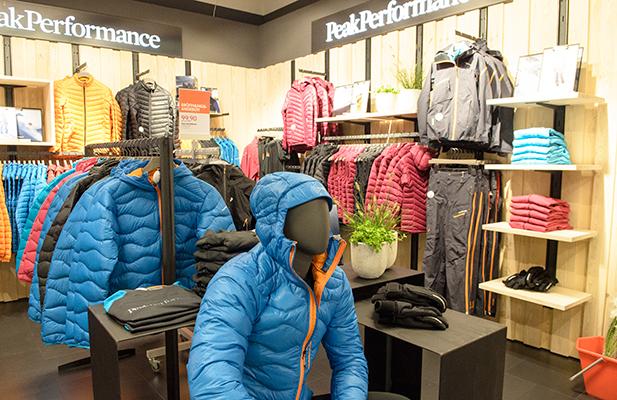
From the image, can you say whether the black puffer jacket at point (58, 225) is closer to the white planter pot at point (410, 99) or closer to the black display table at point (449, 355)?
the black display table at point (449, 355)

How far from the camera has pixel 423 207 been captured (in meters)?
4.12

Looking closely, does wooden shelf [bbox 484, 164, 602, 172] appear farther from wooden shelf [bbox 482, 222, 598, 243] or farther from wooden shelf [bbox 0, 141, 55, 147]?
wooden shelf [bbox 0, 141, 55, 147]

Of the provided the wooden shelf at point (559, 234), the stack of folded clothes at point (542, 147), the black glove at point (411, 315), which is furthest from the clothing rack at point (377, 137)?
the black glove at point (411, 315)

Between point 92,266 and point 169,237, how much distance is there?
343 millimetres

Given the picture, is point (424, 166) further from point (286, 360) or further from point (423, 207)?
point (286, 360)

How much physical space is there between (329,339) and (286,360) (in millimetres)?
212

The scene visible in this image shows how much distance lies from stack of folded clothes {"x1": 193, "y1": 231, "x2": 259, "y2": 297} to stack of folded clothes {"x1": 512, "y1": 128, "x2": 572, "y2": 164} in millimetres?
2187

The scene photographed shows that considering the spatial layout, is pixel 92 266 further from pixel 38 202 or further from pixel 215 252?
pixel 38 202

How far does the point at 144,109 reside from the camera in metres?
5.13

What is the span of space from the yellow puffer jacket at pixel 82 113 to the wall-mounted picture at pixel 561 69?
3903 millimetres

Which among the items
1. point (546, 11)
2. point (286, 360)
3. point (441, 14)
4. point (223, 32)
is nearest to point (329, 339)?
point (286, 360)

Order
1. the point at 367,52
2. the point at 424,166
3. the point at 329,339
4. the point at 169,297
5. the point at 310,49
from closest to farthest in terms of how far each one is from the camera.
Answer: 1. the point at 329,339
2. the point at 169,297
3. the point at 424,166
4. the point at 367,52
5. the point at 310,49

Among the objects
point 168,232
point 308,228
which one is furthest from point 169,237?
point 308,228

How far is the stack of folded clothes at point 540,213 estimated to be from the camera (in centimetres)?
323
